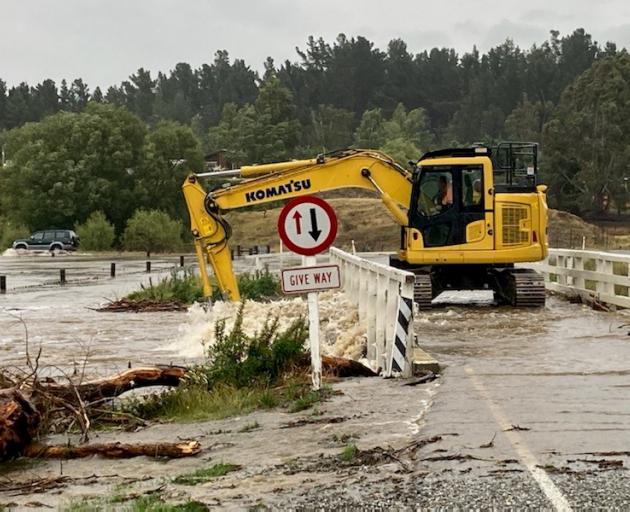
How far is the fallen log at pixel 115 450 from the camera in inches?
396

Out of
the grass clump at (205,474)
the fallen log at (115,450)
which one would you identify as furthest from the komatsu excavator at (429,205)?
the grass clump at (205,474)

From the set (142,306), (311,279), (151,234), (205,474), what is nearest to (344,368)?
(311,279)

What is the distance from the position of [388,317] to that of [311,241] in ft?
7.84

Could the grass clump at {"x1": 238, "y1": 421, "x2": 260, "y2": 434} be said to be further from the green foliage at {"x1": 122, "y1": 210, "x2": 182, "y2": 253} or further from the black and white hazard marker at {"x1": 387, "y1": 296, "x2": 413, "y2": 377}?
the green foliage at {"x1": 122, "y1": 210, "x2": 182, "y2": 253}

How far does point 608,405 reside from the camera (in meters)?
11.4

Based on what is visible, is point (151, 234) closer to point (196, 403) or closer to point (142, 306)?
point (142, 306)

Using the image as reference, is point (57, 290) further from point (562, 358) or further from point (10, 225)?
point (10, 225)

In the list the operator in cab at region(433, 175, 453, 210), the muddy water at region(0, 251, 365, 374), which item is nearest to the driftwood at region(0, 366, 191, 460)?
the muddy water at region(0, 251, 365, 374)

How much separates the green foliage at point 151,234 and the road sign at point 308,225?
230 ft

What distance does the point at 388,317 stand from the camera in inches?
586

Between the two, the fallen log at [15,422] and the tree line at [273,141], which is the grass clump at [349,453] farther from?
the tree line at [273,141]

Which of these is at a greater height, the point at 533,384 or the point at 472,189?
the point at 472,189

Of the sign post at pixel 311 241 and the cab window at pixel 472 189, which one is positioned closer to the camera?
the sign post at pixel 311 241

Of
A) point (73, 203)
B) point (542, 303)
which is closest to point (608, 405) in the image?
point (542, 303)
